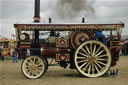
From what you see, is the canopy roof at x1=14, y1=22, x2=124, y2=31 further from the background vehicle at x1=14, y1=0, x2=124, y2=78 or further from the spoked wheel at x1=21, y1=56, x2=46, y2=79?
the spoked wheel at x1=21, y1=56, x2=46, y2=79

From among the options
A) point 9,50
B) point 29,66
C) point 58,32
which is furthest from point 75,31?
point 9,50

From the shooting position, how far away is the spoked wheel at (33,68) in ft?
22.2

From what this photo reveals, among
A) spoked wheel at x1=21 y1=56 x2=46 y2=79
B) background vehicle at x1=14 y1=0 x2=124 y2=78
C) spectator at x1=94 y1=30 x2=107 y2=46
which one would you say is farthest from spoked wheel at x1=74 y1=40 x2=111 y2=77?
spoked wheel at x1=21 y1=56 x2=46 y2=79

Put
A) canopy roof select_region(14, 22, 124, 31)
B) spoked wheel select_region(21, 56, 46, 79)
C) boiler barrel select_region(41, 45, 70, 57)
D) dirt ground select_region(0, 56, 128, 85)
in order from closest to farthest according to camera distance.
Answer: dirt ground select_region(0, 56, 128, 85) → spoked wheel select_region(21, 56, 46, 79) → canopy roof select_region(14, 22, 124, 31) → boiler barrel select_region(41, 45, 70, 57)

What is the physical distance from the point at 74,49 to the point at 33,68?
1.76 meters

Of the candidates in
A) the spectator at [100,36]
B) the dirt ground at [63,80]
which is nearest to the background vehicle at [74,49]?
the spectator at [100,36]

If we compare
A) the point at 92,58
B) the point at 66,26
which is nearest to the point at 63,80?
the point at 92,58

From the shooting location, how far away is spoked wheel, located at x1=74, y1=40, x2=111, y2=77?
6805 mm

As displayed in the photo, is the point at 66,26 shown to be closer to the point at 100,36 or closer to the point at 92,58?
the point at 100,36

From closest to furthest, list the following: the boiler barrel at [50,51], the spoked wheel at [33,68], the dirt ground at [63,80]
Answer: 1. the dirt ground at [63,80]
2. the spoked wheel at [33,68]
3. the boiler barrel at [50,51]

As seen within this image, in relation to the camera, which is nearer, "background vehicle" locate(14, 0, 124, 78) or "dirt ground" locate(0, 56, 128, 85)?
"dirt ground" locate(0, 56, 128, 85)

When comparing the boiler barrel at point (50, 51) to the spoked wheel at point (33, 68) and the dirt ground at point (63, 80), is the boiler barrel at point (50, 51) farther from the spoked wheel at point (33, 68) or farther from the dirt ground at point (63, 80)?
the dirt ground at point (63, 80)

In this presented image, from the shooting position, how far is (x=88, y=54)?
693 cm

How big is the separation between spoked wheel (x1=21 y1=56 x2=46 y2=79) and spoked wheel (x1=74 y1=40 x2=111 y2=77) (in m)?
1.30
